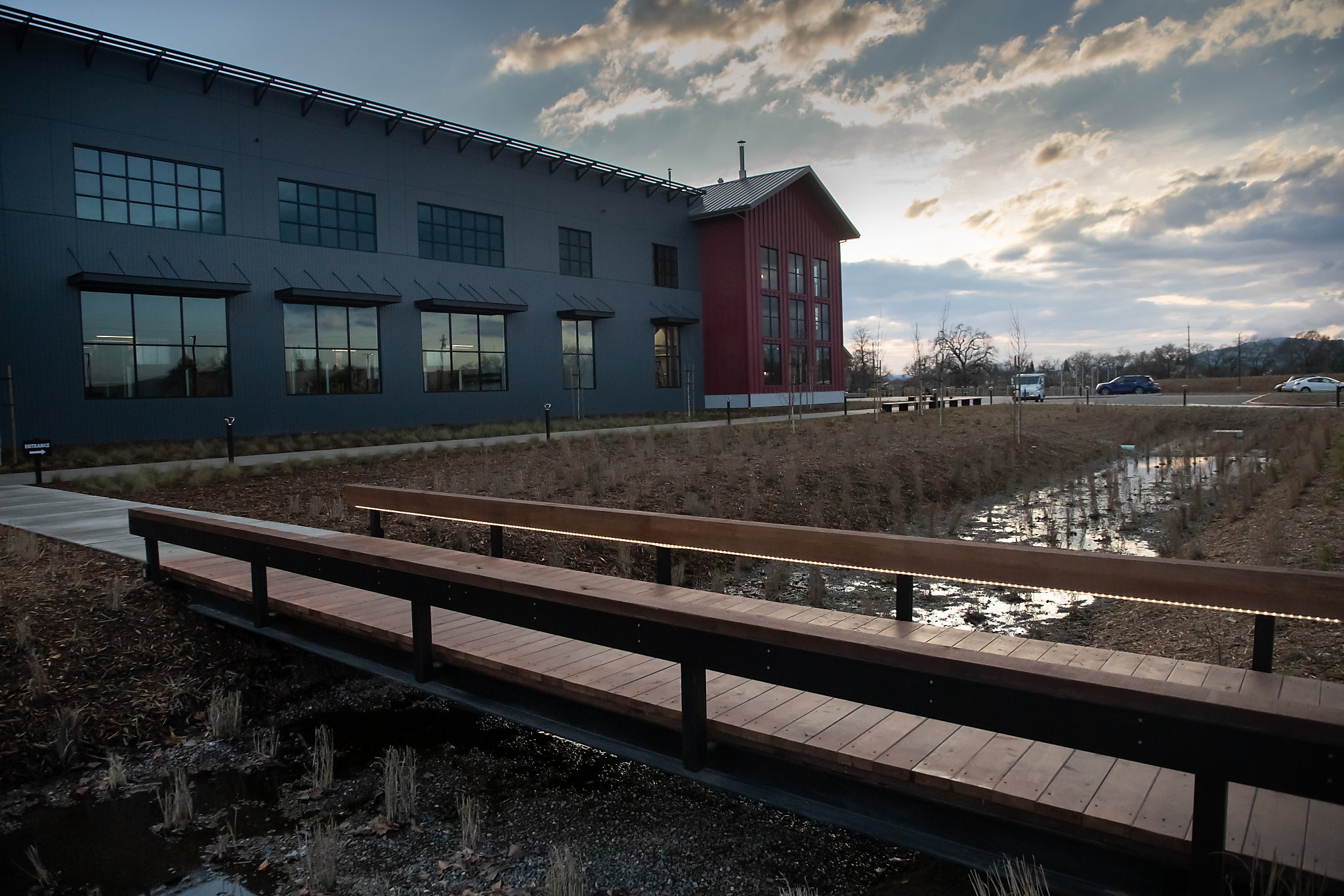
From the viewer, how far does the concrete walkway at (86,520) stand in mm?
7805

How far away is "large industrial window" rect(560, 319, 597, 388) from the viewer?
109 ft

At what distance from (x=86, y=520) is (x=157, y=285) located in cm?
1500

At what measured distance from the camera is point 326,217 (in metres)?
26.4

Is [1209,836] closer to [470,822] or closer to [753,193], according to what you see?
[470,822]

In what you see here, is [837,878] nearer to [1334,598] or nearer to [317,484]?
[1334,598]

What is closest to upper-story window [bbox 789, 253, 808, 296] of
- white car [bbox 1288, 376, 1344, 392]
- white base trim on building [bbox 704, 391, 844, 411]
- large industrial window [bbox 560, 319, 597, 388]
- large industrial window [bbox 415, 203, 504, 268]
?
white base trim on building [bbox 704, 391, 844, 411]

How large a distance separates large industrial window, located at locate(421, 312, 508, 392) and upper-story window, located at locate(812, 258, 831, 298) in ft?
62.6

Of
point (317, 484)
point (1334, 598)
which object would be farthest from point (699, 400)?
point (1334, 598)

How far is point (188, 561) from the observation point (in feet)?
22.4

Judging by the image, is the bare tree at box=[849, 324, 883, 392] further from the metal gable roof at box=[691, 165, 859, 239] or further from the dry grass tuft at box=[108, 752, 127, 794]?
the dry grass tuft at box=[108, 752, 127, 794]

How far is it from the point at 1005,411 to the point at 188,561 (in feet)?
104

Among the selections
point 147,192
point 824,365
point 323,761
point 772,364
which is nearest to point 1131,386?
point 824,365

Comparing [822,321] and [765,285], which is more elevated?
[765,285]

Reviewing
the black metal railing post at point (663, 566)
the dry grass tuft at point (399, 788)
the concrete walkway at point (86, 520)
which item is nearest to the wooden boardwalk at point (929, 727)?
the black metal railing post at point (663, 566)
